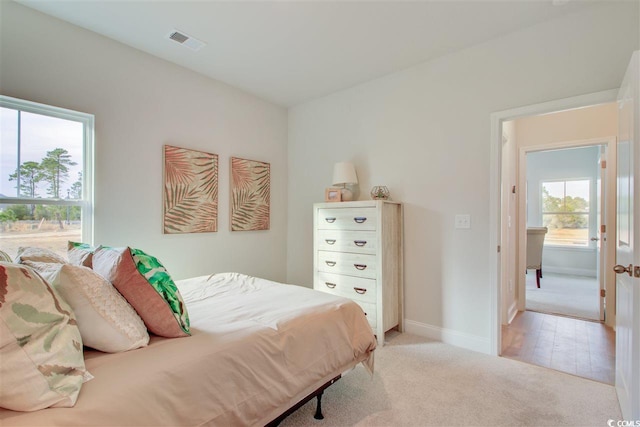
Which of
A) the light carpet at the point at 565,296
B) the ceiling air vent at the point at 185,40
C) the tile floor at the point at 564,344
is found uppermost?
the ceiling air vent at the point at 185,40

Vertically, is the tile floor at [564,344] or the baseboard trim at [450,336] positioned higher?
the baseboard trim at [450,336]

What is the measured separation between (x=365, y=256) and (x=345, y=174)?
93 centimetres

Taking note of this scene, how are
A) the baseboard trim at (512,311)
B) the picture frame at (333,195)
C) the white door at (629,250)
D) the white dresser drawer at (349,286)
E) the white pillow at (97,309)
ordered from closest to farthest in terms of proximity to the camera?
the white pillow at (97,309)
the white door at (629,250)
the white dresser drawer at (349,286)
the picture frame at (333,195)
the baseboard trim at (512,311)

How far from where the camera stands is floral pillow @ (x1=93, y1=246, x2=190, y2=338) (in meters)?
1.25

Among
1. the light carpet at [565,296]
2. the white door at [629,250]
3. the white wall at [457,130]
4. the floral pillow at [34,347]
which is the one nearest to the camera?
the floral pillow at [34,347]

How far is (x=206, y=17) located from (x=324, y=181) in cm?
204

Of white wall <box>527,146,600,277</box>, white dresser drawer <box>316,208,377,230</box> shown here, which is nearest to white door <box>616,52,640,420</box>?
white dresser drawer <box>316,208,377,230</box>

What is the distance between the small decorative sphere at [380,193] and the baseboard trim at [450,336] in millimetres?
1265

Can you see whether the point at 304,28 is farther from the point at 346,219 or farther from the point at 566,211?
the point at 566,211

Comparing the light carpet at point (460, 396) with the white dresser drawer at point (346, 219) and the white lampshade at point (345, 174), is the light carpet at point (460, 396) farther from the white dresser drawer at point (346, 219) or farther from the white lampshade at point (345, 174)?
the white lampshade at point (345, 174)

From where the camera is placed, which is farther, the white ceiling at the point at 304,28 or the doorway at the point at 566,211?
the doorway at the point at 566,211

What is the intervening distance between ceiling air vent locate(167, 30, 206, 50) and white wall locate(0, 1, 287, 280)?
1.33 ft

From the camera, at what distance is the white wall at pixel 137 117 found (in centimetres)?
216

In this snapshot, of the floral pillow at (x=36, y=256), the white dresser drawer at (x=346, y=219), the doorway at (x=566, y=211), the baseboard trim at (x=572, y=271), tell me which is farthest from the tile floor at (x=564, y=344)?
the baseboard trim at (x=572, y=271)
